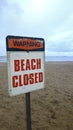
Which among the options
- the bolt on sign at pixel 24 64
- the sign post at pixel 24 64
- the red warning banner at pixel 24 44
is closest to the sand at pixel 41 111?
the sign post at pixel 24 64

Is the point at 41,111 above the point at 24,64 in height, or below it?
below

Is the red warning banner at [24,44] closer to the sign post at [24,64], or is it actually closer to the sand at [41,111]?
the sign post at [24,64]

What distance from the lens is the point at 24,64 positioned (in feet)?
10.2

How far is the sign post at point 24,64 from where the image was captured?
299 centimetres

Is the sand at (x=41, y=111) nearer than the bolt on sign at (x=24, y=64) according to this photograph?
No

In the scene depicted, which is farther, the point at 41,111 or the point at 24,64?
the point at 41,111

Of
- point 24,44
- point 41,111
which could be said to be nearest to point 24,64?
point 24,44

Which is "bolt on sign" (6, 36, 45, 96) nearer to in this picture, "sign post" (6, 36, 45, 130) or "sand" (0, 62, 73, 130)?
"sign post" (6, 36, 45, 130)

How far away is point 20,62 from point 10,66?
0.53ft

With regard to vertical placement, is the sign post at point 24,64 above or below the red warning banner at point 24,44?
below

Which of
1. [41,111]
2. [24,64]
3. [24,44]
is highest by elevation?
[24,44]

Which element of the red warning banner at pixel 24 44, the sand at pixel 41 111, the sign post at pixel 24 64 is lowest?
the sand at pixel 41 111

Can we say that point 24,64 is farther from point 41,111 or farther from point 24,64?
point 41,111

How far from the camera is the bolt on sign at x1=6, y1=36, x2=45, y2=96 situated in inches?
118
